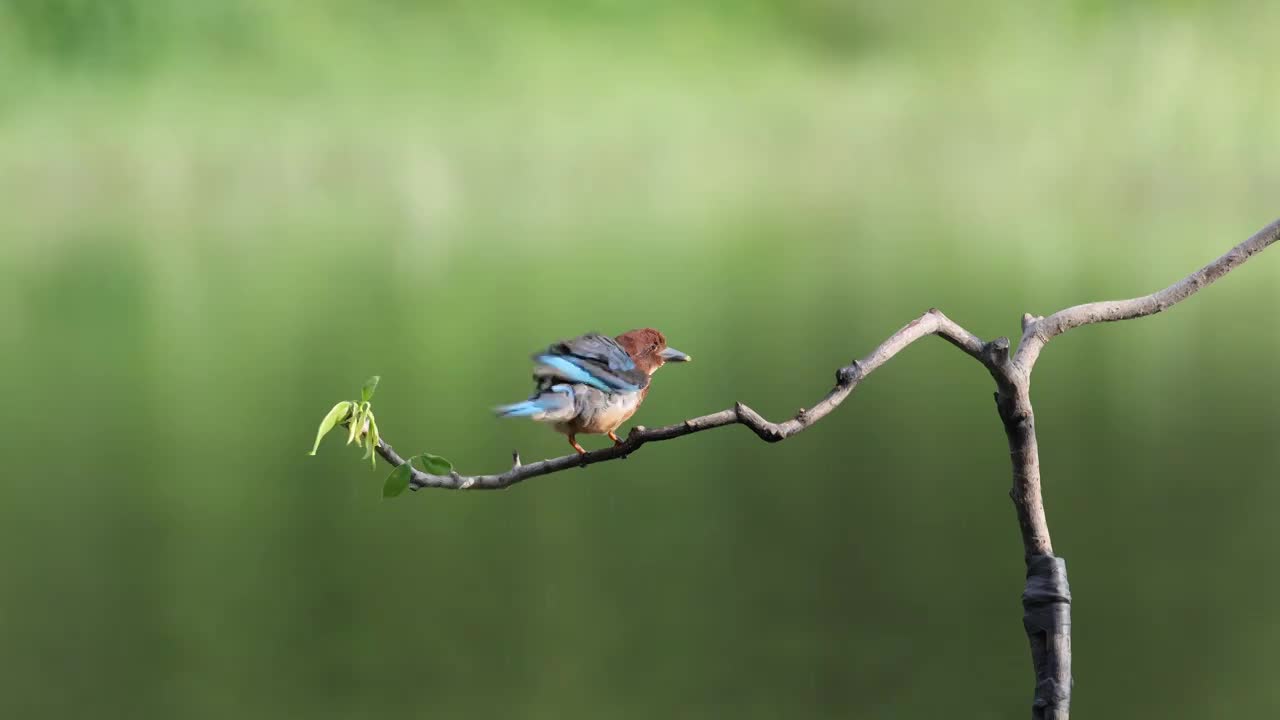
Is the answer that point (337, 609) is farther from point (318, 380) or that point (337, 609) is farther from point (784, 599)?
point (318, 380)

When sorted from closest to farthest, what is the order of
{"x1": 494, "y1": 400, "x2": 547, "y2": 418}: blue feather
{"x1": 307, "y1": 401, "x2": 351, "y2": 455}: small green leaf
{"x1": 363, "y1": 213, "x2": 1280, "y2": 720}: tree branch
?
1. {"x1": 307, "y1": 401, "x2": 351, "y2": 455}: small green leaf
2. {"x1": 494, "y1": 400, "x2": 547, "y2": 418}: blue feather
3. {"x1": 363, "y1": 213, "x2": 1280, "y2": 720}: tree branch

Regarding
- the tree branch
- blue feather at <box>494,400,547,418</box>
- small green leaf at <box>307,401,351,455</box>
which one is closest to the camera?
small green leaf at <box>307,401,351,455</box>

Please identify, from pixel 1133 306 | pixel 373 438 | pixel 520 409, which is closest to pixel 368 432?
pixel 373 438

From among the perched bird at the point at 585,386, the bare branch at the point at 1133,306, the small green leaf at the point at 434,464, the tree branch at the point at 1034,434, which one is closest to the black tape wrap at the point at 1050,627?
the tree branch at the point at 1034,434

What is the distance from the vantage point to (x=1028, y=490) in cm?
119

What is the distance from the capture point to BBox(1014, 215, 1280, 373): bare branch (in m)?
1.18

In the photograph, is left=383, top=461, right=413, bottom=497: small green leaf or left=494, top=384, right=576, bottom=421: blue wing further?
left=494, top=384, right=576, bottom=421: blue wing

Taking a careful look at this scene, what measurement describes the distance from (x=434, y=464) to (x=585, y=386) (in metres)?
0.24

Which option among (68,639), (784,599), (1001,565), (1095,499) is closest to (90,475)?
(68,639)

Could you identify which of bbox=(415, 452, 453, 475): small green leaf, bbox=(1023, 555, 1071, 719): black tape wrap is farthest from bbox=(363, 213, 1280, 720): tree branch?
bbox=(415, 452, 453, 475): small green leaf

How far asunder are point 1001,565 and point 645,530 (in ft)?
3.32

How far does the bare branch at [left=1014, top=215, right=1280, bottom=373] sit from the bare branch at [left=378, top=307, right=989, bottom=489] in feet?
0.43

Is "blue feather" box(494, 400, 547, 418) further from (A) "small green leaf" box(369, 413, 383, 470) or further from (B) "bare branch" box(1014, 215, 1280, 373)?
(B) "bare branch" box(1014, 215, 1280, 373)

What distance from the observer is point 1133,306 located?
1.19 m
